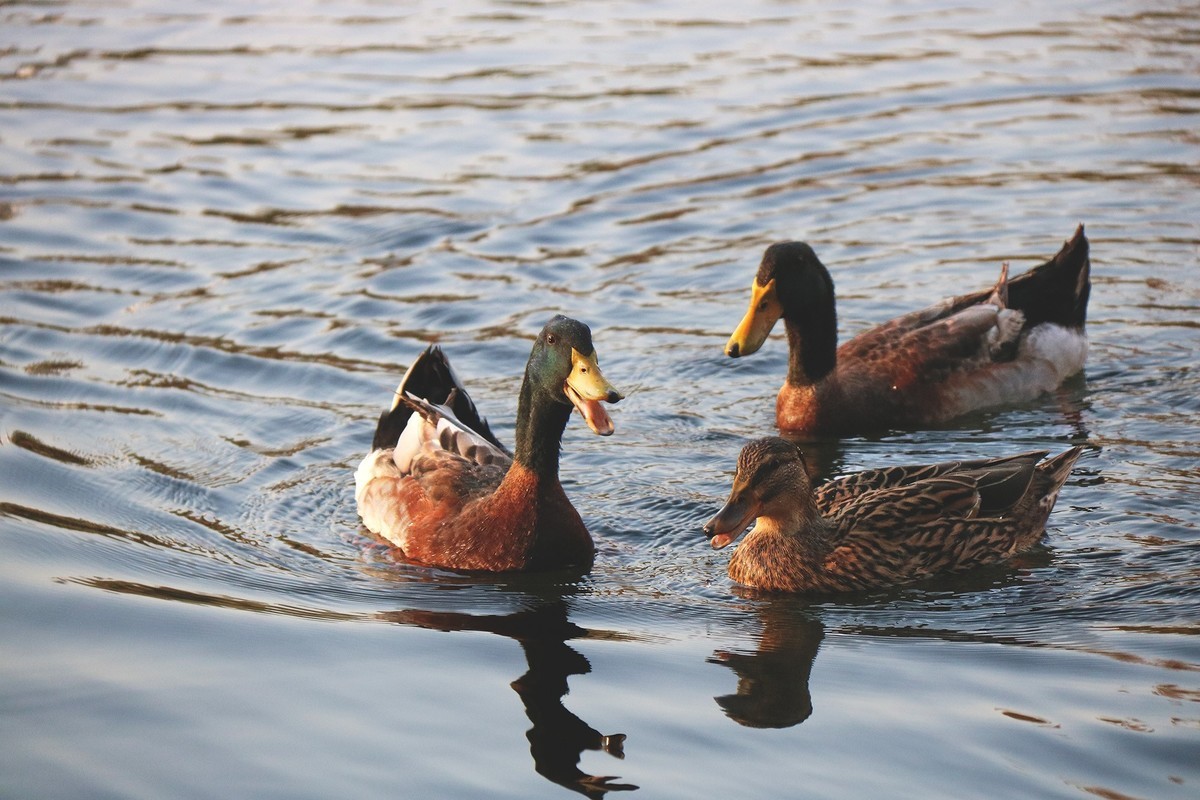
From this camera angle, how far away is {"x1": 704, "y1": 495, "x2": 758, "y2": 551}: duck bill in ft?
26.1

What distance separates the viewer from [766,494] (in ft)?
26.9

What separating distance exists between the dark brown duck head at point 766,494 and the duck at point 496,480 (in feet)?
2.34

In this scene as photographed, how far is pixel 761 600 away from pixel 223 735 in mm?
2803

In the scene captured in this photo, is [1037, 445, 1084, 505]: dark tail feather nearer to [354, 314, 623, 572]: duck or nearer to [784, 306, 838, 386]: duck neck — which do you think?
[784, 306, 838, 386]: duck neck

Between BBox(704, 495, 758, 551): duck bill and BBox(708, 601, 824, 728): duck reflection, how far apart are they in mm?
401

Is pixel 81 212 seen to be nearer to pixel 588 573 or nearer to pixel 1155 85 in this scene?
pixel 588 573

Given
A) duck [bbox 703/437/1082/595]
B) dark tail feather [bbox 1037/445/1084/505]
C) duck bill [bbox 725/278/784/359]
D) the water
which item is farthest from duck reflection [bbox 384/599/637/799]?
duck bill [bbox 725/278/784/359]

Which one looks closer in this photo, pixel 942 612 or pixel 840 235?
pixel 942 612

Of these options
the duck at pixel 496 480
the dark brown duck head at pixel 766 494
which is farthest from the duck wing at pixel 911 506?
the duck at pixel 496 480

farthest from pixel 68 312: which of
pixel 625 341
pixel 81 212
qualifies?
pixel 625 341

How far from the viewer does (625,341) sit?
12.3 metres

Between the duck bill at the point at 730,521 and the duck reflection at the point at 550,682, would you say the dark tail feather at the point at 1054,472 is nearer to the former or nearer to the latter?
the duck bill at the point at 730,521

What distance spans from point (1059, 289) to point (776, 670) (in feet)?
18.9

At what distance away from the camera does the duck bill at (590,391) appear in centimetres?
804
